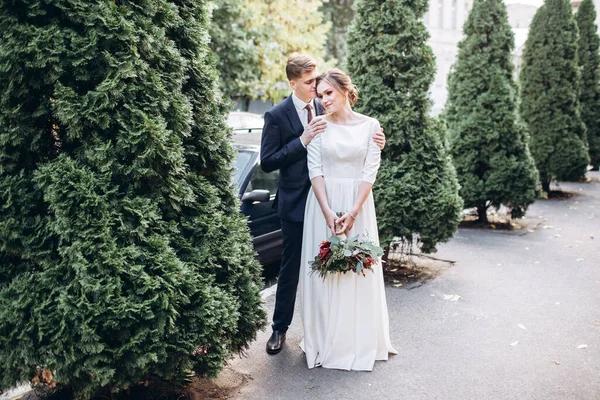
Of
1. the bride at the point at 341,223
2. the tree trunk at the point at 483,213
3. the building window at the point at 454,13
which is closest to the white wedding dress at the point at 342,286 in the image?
the bride at the point at 341,223

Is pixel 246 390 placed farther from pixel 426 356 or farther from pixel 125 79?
pixel 125 79

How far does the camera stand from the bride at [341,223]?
180 inches

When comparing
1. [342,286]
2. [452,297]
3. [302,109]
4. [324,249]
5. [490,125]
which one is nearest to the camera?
[324,249]

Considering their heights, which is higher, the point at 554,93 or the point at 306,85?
the point at 554,93

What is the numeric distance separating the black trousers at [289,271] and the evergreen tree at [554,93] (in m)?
10.8

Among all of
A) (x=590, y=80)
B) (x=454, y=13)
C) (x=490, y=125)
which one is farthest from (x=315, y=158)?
(x=454, y=13)

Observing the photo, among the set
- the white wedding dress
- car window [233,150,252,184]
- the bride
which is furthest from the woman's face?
car window [233,150,252,184]

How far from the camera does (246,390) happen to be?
423 cm

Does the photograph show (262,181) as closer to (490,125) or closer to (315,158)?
(315,158)

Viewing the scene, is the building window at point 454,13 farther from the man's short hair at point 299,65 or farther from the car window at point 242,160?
the man's short hair at point 299,65

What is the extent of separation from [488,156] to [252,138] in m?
4.64

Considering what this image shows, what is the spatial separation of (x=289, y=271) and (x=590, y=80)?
47.8 ft

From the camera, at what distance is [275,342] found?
16.1 ft

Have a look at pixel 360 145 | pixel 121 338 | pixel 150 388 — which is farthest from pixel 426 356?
pixel 121 338
